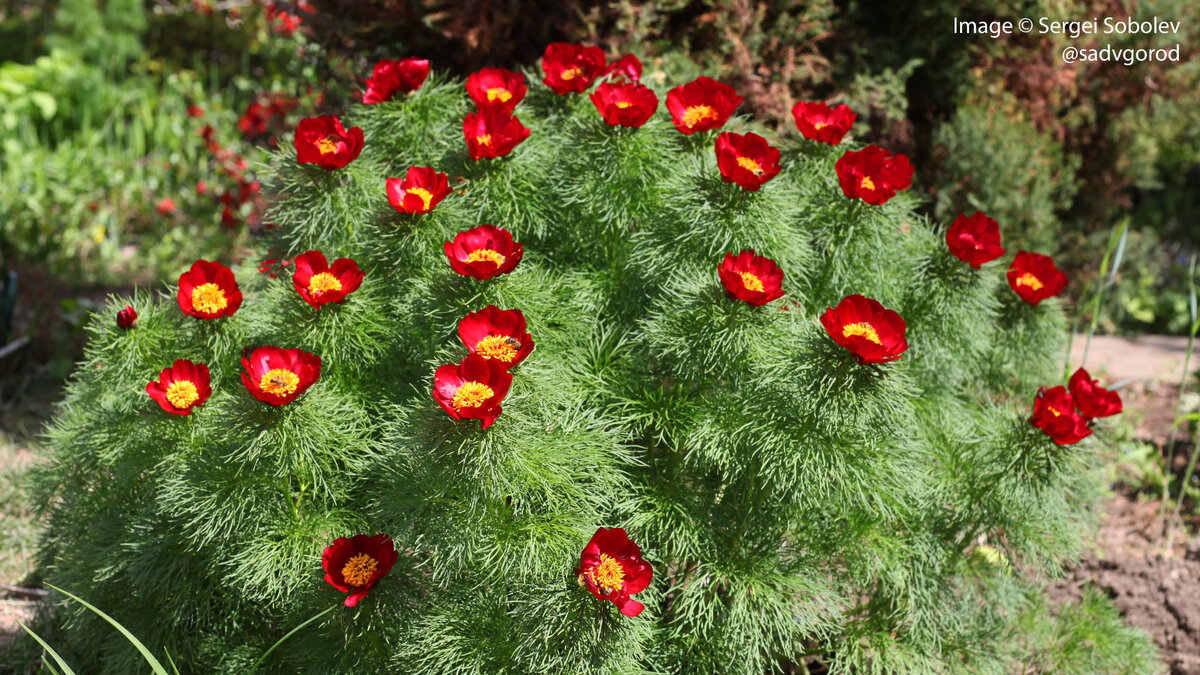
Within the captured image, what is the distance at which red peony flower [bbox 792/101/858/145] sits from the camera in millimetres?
2123

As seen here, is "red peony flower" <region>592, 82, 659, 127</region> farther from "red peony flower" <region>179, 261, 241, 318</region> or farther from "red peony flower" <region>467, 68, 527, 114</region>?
"red peony flower" <region>179, 261, 241, 318</region>

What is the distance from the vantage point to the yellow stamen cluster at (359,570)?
158 centimetres

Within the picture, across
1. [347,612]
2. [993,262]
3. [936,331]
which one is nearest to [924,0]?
[993,262]

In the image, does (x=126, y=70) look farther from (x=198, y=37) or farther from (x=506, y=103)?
(x=506, y=103)

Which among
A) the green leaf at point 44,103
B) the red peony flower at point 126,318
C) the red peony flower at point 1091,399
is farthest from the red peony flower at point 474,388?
the green leaf at point 44,103

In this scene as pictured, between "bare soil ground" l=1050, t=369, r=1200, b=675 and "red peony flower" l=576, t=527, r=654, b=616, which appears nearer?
"red peony flower" l=576, t=527, r=654, b=616

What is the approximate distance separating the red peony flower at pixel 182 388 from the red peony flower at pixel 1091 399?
67.8 inches

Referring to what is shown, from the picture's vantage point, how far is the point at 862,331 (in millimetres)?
1616

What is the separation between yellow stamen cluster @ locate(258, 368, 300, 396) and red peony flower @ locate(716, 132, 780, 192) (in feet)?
3.00

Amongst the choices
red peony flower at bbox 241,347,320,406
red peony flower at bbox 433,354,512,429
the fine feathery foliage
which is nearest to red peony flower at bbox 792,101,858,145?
the fine feathery foliage

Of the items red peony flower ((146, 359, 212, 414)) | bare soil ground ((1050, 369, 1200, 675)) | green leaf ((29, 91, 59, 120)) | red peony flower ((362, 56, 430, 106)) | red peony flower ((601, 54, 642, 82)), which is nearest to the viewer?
red peony flower ((146, 359, 212, 414))

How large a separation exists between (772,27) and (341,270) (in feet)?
7.72

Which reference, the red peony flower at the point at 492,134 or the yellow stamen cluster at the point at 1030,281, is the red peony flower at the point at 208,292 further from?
the yellow stamen cluster at the point at 1030,281

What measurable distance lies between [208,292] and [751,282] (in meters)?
1.09
